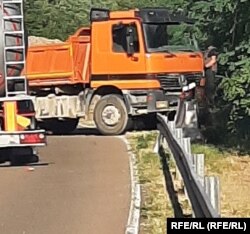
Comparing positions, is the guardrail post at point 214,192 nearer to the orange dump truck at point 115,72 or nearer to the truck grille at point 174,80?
the orange dump truck at point 115,72

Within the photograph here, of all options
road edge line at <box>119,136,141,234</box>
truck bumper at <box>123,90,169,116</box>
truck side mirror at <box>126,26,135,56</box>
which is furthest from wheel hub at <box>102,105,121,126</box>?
road edge line at <box>119,136,141,234</box>

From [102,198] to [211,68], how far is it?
337 inches

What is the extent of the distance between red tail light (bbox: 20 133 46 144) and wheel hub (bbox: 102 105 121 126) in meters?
8.02

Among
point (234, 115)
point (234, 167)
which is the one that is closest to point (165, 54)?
point (234, 115)

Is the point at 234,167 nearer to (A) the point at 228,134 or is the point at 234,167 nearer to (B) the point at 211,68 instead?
(A) the point at 228,134

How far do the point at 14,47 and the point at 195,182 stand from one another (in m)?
8.84

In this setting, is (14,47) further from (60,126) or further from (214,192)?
(214,192)

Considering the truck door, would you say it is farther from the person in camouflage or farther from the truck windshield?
the person in camouflage

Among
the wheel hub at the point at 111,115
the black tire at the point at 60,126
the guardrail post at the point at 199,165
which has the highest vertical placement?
the guardrail post at the point at 199,165

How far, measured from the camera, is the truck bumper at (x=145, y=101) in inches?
1001

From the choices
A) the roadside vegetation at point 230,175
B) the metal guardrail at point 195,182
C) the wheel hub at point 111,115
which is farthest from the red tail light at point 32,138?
the wheel hub at point 111,115

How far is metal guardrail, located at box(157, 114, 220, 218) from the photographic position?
28.3 feet

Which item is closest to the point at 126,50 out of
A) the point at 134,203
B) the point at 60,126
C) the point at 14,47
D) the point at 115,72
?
the point at 115,72

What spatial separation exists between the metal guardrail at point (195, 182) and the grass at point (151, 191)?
2.12 feet
